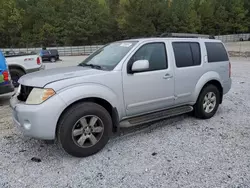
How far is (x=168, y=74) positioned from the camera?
3.91 m

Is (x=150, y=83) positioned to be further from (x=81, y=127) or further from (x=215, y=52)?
(x=215, y=52)

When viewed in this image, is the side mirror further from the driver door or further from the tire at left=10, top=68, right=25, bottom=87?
the tire at left=10, top=68, right=25, bottom=87

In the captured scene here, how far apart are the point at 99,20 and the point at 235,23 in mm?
31397

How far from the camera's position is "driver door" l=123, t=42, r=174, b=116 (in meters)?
3.51

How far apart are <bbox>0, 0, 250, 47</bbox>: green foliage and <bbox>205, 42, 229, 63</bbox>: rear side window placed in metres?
33.1

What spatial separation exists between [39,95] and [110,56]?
1404mm

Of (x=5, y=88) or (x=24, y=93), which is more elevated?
(x=24, y=93)

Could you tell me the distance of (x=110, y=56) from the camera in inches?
150

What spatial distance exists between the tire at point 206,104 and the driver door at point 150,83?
77cm

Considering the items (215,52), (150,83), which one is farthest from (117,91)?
(215,52)

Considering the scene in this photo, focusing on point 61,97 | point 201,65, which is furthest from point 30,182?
point 201,65

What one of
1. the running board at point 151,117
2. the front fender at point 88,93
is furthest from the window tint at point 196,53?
the front fender at point 88,93

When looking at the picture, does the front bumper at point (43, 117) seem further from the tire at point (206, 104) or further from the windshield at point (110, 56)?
the tire at point (206, 104)

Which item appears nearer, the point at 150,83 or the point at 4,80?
the point at 150,83
